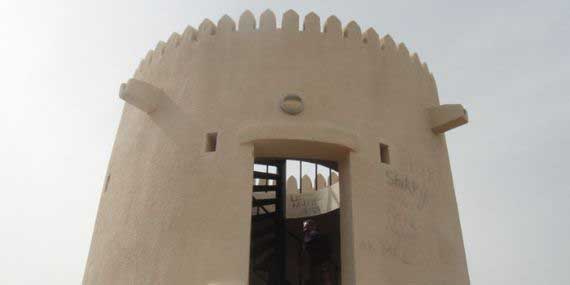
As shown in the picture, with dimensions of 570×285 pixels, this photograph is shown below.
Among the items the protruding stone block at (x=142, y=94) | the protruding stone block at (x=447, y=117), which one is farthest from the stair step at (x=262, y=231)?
the protruding stone block at (x=447, y=117)

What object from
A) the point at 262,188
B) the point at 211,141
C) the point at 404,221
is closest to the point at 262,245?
the point at 262,188

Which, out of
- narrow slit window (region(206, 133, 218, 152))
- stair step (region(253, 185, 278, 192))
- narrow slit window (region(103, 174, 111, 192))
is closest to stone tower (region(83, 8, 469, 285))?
narrow slit window (region(206, 133, 218, 152))

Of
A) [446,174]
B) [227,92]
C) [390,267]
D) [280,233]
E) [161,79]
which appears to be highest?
[161,79]

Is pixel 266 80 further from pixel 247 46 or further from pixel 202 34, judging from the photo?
pixel 202 34

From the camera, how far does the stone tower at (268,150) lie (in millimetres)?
6109

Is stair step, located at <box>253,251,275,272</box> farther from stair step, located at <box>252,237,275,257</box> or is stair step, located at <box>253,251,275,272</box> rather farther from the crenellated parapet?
the crenellated parapet

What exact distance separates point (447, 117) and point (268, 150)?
3061 millimetres

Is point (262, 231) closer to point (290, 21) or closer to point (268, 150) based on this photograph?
point (268, 150)

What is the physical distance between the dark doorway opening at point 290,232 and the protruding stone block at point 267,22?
241 centimetres

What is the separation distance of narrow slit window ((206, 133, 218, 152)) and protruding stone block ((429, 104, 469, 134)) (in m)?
3.58

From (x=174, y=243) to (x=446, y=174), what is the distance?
175 inches

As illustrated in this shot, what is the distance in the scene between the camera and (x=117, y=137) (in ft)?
28.7

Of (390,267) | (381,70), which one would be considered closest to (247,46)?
(381,70)

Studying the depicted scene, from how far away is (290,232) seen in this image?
10633 millimetres
